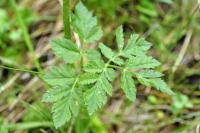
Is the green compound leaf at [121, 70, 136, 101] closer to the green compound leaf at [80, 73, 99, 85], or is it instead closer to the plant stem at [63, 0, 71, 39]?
the green compound leaf at [80, 73, 99, 85]

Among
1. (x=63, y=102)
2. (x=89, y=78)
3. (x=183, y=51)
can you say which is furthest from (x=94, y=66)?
(x=183, y=51)

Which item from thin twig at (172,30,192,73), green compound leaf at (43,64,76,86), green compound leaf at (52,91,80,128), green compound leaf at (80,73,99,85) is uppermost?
green compound leaf at (80,73,99,85)

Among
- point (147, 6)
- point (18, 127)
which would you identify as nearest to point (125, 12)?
point (147, 6)

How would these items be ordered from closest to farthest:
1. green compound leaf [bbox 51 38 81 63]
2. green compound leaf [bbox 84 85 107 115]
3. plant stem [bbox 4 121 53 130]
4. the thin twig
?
green compound leaf [bbox 84 85 107 115] → green compound leaf [bbox 51 38 81 63] → plant stem [bbox 4 121 53 130] → the thin twig

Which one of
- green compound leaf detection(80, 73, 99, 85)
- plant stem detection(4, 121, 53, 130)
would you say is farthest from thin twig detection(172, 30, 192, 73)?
green compound leaf detection(80, 73, 99, 85)

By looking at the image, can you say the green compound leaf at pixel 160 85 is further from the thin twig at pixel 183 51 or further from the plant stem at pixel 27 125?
the thin twig at pixel 183 51

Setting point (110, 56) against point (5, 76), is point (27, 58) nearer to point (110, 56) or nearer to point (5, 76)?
point (5, 76)
